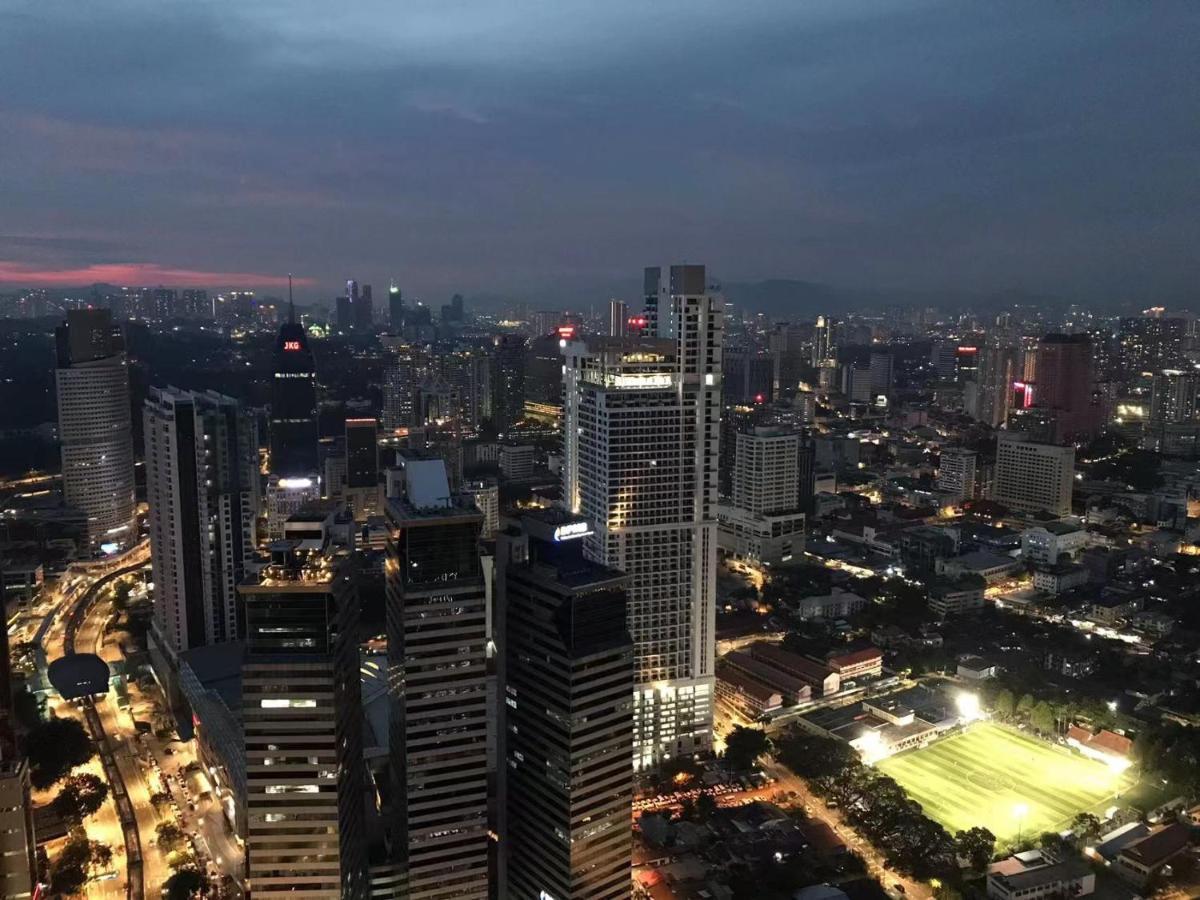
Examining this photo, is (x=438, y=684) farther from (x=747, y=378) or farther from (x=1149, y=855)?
(x=747, y=378)

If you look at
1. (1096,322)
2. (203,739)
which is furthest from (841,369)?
(203,739)

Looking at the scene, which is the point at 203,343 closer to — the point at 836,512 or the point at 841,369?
the point at 836,512

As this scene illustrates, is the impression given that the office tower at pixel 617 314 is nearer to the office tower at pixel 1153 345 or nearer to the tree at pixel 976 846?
the tree at pixel 976 846

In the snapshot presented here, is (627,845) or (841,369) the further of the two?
(841,369)

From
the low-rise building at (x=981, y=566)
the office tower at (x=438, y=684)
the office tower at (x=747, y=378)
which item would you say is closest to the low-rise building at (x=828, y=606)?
the low-rise building at (x=981, y=566)

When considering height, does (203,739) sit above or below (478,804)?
below
